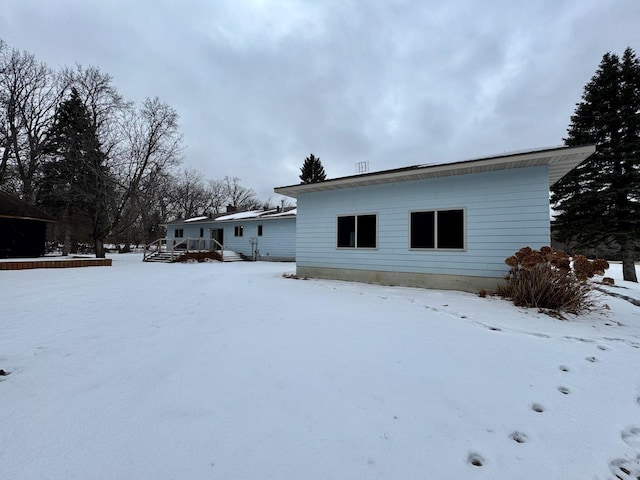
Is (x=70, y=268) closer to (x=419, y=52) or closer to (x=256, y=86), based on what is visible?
(x=256, y=86)

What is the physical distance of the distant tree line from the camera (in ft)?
55.5

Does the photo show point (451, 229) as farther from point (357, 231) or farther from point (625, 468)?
point (625, 468)

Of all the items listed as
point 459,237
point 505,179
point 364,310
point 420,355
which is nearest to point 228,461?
point 420,355

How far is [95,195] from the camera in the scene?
16.4 metres

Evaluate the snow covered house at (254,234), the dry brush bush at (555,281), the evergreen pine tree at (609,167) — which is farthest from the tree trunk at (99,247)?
the evergreen pine tree at (609,167)

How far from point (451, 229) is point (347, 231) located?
3159mm

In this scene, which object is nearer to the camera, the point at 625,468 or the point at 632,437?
the point at 625,468

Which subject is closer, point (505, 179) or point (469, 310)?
point (469, 310)

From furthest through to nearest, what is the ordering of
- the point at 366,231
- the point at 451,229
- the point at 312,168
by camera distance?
the point at 312,168 → the point at 366,231 → the point at 451,229

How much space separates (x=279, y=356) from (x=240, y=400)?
2.75ft

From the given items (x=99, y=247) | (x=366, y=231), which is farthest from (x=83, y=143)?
(x=366, y=231)

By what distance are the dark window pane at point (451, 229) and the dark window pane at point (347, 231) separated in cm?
262

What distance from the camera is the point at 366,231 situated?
8828 millimetres

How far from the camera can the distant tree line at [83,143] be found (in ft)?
55.5
